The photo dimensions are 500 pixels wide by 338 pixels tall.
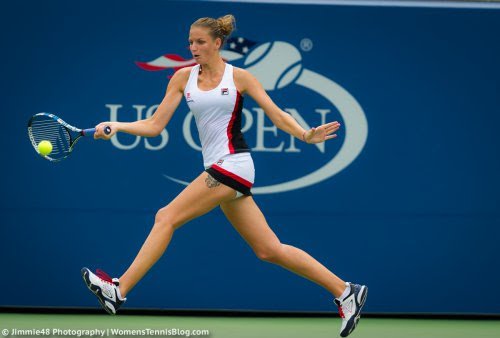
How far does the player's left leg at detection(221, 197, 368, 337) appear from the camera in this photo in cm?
604

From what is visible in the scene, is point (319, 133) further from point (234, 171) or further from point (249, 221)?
point (249, 221)

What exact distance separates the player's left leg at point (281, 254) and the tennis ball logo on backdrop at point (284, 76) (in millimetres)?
1699

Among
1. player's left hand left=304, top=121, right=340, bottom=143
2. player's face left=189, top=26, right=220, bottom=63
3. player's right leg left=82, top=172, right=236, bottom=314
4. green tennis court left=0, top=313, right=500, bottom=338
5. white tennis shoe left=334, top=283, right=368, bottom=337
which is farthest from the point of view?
green tennis court left=0, top=313, right=500, bottom=338

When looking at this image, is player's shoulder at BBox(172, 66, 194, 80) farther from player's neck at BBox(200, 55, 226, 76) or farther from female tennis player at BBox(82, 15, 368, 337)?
player's neck at BBox(200, 55, 226, 76)

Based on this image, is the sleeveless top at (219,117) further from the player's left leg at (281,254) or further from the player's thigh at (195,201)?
the player's left leg at (281,254)

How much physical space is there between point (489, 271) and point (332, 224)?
1261 mm

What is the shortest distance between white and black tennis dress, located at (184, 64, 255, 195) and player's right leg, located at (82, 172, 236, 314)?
0.08m

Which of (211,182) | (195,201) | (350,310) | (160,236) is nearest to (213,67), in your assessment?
(211,182)

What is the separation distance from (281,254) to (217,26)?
54.9 inches

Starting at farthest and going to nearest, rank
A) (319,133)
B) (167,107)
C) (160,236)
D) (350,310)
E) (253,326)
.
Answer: (253,326) < (350,310) < (167,107) < (160,236) < (319,133)

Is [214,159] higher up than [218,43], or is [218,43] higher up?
[218,43]

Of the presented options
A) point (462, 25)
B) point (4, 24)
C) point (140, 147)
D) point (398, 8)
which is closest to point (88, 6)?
point (4, 24)

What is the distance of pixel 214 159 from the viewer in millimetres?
5996

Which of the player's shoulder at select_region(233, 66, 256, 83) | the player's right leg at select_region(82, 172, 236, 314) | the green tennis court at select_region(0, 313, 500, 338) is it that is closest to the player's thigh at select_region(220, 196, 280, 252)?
the player's right leg at select_region(82, 172, 236, 314)
